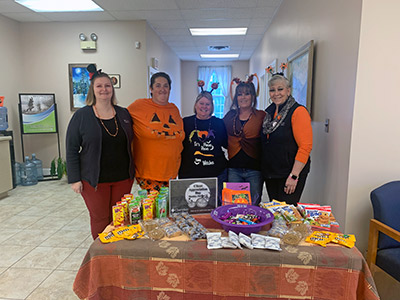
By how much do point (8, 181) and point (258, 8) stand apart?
4.38 meters

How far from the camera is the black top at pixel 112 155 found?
1.92 metres

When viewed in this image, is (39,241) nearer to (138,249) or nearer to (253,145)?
(138,249)

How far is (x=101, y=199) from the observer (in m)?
1.95

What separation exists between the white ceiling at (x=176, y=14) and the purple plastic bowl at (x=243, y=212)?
3336mm

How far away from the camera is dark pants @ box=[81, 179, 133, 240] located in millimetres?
1933

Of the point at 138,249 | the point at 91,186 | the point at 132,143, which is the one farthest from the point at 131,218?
the point at 132,143

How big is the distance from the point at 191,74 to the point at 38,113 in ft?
19.0

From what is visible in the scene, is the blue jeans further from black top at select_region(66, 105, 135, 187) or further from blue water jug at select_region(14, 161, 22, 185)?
blue water jug at select_region(14, 161, 22, 185)

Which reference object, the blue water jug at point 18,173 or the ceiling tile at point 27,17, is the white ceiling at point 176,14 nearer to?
the ceiling tile at point 27,17

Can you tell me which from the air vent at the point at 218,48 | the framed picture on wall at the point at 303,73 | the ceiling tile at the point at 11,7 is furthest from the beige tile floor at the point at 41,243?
the air vent at the point at 218,48

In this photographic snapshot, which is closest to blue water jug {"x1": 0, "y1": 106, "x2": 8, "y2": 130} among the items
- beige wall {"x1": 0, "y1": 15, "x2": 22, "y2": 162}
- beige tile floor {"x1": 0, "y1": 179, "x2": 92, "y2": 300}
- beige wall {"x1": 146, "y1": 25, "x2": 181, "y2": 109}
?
beige wall {"x1": 0, "y1": 15, "x2": 22, "y2": 162}

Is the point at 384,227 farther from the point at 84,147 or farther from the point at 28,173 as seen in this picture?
the point at 28,173

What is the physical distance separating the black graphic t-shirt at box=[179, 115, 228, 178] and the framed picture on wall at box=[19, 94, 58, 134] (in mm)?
3642

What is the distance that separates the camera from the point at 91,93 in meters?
1.95
